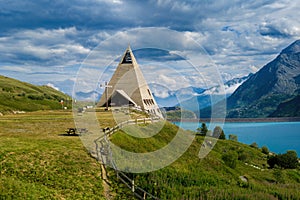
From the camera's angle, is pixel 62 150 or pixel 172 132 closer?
pixel 62 150

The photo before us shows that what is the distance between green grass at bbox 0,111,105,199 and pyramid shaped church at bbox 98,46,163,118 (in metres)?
33.5

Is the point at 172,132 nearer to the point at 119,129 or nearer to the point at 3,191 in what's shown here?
the point at 119,129

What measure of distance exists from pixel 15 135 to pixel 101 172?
12671 mm

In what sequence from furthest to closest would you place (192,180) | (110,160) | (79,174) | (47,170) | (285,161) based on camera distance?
1. (285,161)
2. (192,180)
3. (110,160)
4. (79,174)
5. (47,170)

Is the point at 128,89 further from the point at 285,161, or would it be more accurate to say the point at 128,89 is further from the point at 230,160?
the point at 285,161

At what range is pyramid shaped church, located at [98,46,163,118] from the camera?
64125 millimetres

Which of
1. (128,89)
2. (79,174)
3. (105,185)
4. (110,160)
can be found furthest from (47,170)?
(128,89)

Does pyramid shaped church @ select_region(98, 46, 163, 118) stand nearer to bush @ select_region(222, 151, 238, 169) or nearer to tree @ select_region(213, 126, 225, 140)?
bush @ select_region(222, 151, 238, 169)

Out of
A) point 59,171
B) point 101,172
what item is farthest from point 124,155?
point 59,171

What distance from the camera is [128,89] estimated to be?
65.1 meters

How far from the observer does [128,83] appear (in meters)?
65.9

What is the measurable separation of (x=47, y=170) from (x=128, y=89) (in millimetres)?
42361

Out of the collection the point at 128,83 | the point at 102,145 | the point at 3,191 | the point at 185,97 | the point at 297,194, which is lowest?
the point at 297,194

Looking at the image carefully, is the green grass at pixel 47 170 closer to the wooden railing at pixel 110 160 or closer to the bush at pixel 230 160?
the wooden railing at pixel 110 160
